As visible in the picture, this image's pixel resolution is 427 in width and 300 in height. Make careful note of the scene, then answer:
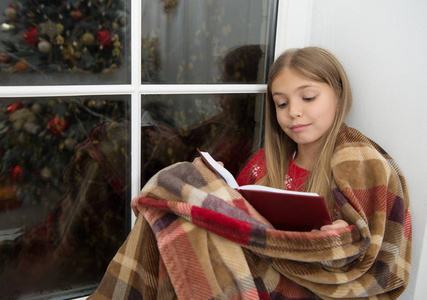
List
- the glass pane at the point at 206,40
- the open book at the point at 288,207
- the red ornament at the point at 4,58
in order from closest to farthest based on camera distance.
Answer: the open book at the point at 288,207, the red ornament at the point at 4,58, the glass pane at the point at 206,40

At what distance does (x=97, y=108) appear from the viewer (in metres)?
1.01

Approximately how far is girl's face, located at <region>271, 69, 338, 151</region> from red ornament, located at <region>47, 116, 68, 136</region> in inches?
24.1

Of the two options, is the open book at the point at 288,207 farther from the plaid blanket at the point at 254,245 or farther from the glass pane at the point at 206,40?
the glass pane at the point at 206,40

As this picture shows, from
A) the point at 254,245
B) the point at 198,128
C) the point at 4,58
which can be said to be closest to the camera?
the point at 254,245

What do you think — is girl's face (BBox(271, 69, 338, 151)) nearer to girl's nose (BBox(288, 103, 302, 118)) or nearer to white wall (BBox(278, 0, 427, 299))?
girl's nose (BBox(288, 103, 302, 118))

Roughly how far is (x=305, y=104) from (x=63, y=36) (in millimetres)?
681

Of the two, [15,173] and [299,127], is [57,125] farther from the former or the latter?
[299,127]

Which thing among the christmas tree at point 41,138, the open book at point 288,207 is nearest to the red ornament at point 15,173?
the christmas tree at point 41,138

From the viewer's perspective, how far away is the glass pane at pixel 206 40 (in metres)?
1.04

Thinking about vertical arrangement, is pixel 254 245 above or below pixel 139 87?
below

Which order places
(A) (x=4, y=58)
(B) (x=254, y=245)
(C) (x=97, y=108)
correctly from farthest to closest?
1. (C) (x=97, y=108)
2. (A) (x=4, y=58)
3. (B) (x=254, y=245)

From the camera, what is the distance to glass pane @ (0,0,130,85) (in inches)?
34.8

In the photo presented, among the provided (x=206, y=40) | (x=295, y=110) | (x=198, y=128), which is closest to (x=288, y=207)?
(x=295, y=110)

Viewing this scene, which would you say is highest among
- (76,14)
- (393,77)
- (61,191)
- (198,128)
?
(76,14)
